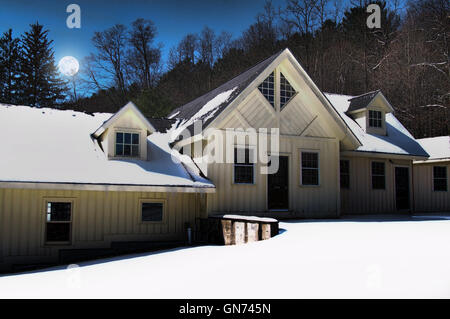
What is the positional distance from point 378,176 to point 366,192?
1.04 meters

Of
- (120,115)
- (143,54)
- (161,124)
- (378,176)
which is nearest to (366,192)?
(378,176)

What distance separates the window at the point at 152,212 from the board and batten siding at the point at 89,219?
0.54 ft

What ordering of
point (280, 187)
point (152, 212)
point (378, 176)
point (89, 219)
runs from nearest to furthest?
1. point (89, 219)
2. point (152, 212)
3. point (280, 187)
4. point (378, 176)

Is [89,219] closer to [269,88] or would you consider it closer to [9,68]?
[269,88]

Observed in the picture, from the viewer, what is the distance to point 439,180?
69.8 ft

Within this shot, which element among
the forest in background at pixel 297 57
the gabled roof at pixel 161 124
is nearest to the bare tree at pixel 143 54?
the forest in background at pixel 297 57

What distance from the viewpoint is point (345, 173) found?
18.8 meters

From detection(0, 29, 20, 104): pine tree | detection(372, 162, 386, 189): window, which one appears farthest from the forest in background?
detection(372, 162, 386, 189): window

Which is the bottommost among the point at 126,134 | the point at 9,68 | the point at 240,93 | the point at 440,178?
the point at 440,178

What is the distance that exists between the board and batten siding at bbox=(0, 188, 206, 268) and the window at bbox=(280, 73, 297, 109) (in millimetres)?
4730

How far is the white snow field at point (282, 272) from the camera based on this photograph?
627 cm

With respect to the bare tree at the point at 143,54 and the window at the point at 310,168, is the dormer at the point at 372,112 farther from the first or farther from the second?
the bare tree at the point at 143,54
